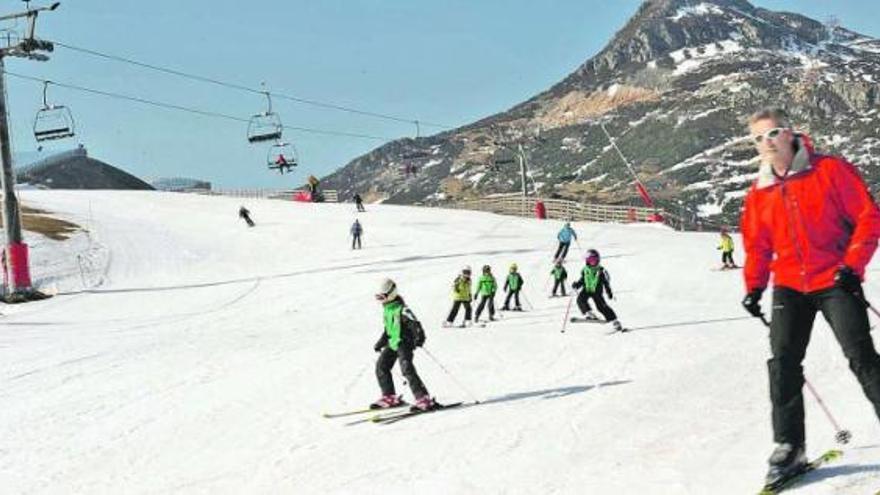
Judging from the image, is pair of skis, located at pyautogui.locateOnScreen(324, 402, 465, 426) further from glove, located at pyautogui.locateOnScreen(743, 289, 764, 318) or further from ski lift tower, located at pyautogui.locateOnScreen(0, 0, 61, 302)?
ski lift tower, located at pyautogui.locateOnScreen(0, 0, 61, 302)

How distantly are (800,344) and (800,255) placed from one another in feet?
1.70

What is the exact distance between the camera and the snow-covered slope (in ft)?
24.1

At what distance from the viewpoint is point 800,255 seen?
5184 mm

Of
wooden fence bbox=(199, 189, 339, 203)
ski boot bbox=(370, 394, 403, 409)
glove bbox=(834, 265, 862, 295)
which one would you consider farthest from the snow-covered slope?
wooden fence bbox=(199, 189, 339, 203)

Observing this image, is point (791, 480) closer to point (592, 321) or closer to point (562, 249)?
point (592, 321)

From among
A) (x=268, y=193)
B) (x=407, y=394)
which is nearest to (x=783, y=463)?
(x=407, y=394)

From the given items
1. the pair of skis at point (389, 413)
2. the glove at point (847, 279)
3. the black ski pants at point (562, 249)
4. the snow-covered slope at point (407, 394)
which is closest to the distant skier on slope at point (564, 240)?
the black ski pants at point (562, 249)

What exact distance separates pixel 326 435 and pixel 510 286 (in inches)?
487

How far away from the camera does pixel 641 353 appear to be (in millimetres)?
13508

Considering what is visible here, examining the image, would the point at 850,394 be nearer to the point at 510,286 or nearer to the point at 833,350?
the point at 833,350

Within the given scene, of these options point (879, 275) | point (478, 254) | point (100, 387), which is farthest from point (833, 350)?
point (478, 254)

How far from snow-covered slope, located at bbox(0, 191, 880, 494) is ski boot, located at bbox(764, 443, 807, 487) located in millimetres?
158

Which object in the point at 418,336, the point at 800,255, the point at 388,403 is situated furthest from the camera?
the point at 388,403

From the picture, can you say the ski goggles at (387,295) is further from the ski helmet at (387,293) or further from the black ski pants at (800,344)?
the black ski pants at (800,344)
